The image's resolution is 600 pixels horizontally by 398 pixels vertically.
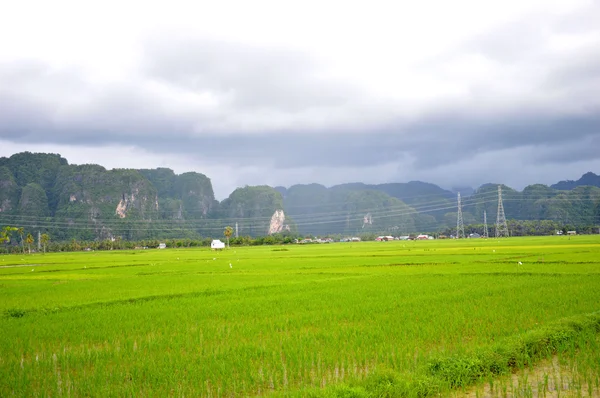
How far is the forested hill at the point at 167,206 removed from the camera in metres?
111

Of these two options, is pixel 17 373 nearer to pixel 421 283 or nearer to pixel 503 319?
pixel 503 319

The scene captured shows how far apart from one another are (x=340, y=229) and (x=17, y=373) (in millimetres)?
167714

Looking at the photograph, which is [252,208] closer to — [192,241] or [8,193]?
[192,241]

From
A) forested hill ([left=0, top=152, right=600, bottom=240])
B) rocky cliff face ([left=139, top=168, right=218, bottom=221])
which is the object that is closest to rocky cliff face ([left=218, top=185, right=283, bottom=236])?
forested hill ([left=0, top=152, right=600, bottom=240])

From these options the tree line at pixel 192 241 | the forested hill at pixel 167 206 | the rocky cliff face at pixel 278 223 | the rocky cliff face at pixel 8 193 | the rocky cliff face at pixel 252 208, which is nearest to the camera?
the tree line at pixel 192 241

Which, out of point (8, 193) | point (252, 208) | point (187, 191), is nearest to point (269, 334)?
point (8, 193)

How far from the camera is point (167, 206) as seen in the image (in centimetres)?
14225

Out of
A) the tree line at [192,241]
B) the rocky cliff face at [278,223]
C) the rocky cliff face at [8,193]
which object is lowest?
the tree line at [192,241]

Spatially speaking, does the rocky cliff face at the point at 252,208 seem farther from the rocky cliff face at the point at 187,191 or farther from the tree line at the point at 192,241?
the tree line at the point at 192,241

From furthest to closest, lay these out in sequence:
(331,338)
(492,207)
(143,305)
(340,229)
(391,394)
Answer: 1. (340,229)
2. (492,207)
3. (143,305)
4. (331,338)
5. (391,394)

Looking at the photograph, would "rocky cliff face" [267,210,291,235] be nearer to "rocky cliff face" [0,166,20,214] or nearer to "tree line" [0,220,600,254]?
"tree line" [0,220,600,254]

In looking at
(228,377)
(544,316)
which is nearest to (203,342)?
(228,377)

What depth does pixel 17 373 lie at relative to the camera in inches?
253

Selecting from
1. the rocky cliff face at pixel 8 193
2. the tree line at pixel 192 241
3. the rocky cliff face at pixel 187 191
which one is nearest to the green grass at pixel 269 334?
the tree line at pixel 192 241
